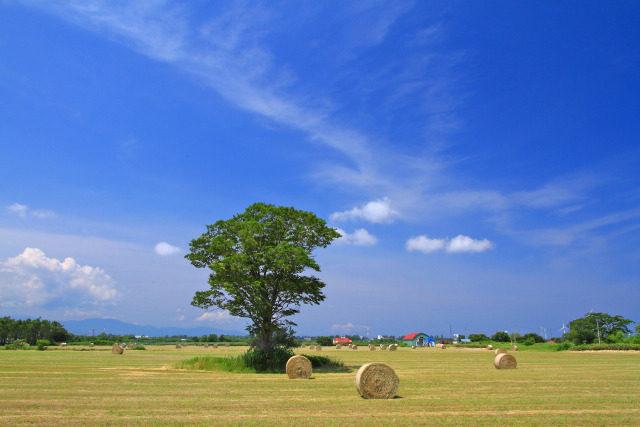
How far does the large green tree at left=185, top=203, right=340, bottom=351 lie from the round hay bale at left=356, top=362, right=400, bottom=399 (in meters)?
13.3

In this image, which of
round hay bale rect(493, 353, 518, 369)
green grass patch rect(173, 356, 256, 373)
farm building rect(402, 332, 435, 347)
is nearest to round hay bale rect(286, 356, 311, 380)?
green grass patch rect(173, 356, 256, 373)

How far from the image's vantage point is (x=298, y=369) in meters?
23.8

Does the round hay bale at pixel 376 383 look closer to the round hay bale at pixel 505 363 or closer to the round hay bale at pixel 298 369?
the round hay bale at pixel 298 369

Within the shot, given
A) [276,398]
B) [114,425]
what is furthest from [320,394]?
[114,425]

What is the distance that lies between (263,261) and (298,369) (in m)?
8.24

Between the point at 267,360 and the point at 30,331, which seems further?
the point at 30,331

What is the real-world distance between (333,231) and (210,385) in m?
15.9

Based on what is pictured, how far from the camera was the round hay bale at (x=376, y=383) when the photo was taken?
54.1 feet

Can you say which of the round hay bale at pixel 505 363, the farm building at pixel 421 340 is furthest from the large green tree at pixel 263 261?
the farm building at pixel 421 340

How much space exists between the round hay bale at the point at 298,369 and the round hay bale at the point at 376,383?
773cm

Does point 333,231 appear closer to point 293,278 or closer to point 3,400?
point 293,278

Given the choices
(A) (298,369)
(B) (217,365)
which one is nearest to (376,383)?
(A) (298,369)

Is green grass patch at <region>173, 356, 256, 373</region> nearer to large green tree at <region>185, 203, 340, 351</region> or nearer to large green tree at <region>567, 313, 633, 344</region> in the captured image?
large green tree at <region>185, 203, 340, 351</region>

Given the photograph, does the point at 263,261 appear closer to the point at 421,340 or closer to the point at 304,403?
the point at 304,403
